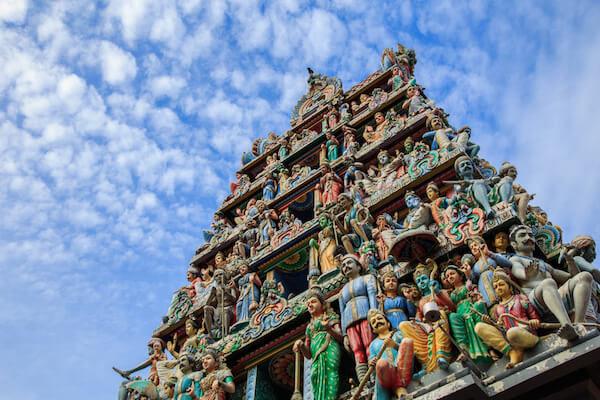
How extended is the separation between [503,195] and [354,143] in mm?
7047

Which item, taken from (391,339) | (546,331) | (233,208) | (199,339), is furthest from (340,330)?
(233,208)

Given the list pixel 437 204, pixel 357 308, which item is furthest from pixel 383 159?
pixel 357 308

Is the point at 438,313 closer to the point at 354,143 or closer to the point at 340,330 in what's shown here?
the point at 340,330

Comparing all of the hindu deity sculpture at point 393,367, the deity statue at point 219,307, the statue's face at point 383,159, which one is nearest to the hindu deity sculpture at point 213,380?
the deity statue at point 219,307

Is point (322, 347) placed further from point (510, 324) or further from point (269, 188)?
point (269, 188)

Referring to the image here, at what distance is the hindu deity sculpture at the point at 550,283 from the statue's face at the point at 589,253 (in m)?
0.63

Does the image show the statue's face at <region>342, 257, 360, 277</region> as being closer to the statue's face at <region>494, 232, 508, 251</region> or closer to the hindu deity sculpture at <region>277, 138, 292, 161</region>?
the statue's face at <region>494, 232, 508, 251</region>

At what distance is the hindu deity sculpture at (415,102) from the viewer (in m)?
15.4

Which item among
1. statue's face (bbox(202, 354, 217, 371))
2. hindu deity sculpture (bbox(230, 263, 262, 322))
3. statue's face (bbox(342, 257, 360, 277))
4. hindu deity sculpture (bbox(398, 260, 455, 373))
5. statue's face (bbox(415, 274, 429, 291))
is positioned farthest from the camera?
hindu deity sculpture (bbox(230, 263, 262, 322))

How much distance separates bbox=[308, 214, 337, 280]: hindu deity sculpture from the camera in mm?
12109

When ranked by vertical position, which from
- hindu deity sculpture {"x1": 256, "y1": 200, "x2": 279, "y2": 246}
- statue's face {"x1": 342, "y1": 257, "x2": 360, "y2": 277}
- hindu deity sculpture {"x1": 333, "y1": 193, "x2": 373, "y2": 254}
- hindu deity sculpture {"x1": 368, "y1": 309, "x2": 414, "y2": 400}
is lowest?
hindu deity sculpture {"x1": 368, "y1": 309, "x2": 414, "y2": 400}

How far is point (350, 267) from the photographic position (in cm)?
1038

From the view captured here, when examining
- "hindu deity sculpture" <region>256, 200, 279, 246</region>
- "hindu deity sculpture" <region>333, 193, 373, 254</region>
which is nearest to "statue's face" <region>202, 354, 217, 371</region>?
"hindu deity sculpture" <region>333, 193, 373, 254</region>

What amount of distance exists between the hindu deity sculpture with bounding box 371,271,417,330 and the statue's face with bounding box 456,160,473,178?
2.77 meters
